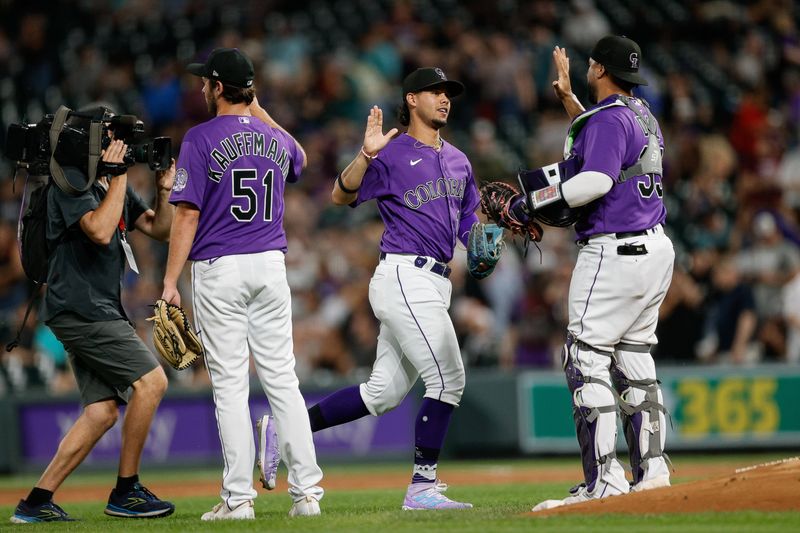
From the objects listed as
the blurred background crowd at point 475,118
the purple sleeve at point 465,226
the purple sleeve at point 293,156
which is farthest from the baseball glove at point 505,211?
the blurred background crowd at point 475,118

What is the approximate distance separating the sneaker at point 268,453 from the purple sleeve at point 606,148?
2.31m

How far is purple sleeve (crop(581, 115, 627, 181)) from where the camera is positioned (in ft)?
22.1

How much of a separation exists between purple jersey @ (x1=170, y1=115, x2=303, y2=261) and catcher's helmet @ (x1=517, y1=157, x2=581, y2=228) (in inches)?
57.0

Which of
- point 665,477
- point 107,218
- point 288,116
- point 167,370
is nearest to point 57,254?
point 107,218

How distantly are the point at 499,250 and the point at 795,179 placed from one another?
886 cm

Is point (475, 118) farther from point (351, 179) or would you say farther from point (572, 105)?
point (351, 179)

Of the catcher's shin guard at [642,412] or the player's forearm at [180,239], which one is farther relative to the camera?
the catcher's shin guard at [642,412]

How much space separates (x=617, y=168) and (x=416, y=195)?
4.22ft

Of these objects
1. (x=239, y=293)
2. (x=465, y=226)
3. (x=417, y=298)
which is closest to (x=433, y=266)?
(x=417, y=298)

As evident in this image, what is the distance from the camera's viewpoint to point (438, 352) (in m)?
7.27

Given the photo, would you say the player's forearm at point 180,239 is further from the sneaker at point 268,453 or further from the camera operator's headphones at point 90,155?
the sneaker at point 268,453

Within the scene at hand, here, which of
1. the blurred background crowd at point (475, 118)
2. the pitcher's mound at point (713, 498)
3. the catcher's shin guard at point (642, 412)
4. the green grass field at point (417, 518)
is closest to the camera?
the green grass field at point (417, 518)

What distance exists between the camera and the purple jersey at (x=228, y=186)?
695 cm

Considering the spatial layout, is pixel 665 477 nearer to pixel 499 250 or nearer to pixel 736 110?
pixel 499 250
